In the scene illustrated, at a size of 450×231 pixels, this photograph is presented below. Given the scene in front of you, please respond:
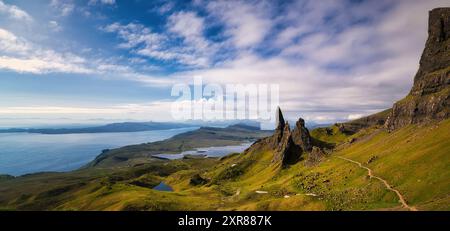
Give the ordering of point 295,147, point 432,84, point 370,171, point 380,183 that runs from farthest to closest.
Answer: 1. point 295,147
2. point 432,84
3. point 370,171
4. point 380,183

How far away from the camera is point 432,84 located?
4953 inches

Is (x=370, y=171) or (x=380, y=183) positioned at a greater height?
(x=370, y=171)

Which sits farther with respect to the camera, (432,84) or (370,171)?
(432,84)

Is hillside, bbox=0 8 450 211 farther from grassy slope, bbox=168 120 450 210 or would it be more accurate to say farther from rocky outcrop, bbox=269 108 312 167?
rocky outcrop, bbox=269 108 312 167

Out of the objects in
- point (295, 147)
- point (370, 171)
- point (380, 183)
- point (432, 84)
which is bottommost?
point (295, 147)

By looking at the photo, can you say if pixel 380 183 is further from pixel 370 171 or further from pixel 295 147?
pixel 295 147

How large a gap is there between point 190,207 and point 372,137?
9336cm

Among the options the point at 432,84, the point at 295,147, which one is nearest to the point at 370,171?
the point at 432,84

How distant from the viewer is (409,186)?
57.9m

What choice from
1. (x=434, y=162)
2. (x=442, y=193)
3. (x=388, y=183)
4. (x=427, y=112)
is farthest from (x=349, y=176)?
(x=427, y=112)

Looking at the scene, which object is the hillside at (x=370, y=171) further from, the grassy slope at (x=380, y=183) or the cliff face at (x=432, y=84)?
the cliff face at (x=432, y=84)

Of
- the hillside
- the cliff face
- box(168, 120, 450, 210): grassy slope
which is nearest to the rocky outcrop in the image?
the hillside

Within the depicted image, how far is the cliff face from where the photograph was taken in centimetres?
11178
